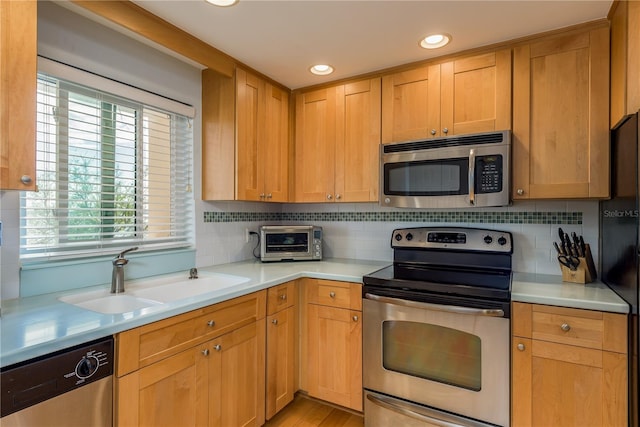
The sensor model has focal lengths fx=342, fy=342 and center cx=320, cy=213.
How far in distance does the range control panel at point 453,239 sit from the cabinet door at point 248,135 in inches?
42.9

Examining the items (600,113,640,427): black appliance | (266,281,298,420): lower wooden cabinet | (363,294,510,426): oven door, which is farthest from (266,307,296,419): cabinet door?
(600,113,640,427): black appliance

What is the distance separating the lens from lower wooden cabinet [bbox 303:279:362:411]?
2083mm

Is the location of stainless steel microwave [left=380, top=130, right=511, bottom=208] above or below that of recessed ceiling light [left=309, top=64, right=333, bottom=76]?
below

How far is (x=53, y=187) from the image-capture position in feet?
5.35

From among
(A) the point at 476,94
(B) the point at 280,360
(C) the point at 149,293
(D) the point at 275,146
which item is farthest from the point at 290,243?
(A) the point at 476,94

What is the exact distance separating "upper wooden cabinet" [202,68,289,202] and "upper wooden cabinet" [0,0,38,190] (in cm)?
109

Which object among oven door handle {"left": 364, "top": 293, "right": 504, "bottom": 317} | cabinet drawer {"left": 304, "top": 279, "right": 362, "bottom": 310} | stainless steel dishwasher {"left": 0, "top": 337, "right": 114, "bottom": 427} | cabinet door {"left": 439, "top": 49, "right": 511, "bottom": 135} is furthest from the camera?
cabinet drawer {"left": 304, "top": 279, "right": 362, "bottom": 310}

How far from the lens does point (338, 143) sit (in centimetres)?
252

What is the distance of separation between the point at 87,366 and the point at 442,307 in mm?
1552

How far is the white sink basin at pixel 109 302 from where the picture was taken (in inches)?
62.6

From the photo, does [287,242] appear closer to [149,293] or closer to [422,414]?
[149,293]

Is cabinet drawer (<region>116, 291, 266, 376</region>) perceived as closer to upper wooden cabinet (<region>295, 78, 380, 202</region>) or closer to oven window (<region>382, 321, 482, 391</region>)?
oven window (<region>382, 321, 482, 391</region>)

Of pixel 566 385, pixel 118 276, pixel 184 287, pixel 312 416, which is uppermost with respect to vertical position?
pixel 118 276

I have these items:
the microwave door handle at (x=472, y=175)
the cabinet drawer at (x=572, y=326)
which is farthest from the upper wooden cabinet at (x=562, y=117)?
the cabinet drawer at (x=572, y=326)
